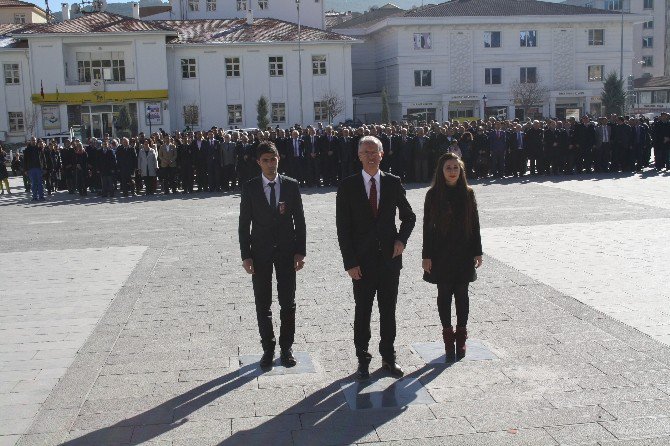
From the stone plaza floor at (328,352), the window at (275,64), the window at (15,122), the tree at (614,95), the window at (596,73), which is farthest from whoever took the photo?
the window at (596,73)

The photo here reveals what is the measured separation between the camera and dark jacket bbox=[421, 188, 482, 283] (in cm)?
693

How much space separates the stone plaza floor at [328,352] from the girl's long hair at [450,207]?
45.3 inches

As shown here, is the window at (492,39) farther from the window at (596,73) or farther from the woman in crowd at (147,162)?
the woman in crowd at (147,162)

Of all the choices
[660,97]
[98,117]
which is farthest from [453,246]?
[660,97]

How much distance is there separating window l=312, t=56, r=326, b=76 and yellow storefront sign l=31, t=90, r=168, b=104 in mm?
10464

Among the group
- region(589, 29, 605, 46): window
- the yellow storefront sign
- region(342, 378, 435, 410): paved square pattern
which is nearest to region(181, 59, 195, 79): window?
the yellow storefront sign

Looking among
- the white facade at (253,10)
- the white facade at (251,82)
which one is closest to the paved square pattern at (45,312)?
the white facade at (251,82)

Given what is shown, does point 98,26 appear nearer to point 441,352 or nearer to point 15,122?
point 15,122

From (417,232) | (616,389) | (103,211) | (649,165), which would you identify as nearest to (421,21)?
(649,165)

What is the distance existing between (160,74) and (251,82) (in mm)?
6273

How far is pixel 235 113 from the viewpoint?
56125 mm

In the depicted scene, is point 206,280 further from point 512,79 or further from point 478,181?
point 512,79

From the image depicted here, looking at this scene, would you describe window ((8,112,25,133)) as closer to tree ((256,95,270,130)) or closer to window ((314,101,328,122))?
tree ((256,95,270,130))

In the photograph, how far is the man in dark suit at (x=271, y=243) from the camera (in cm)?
695
